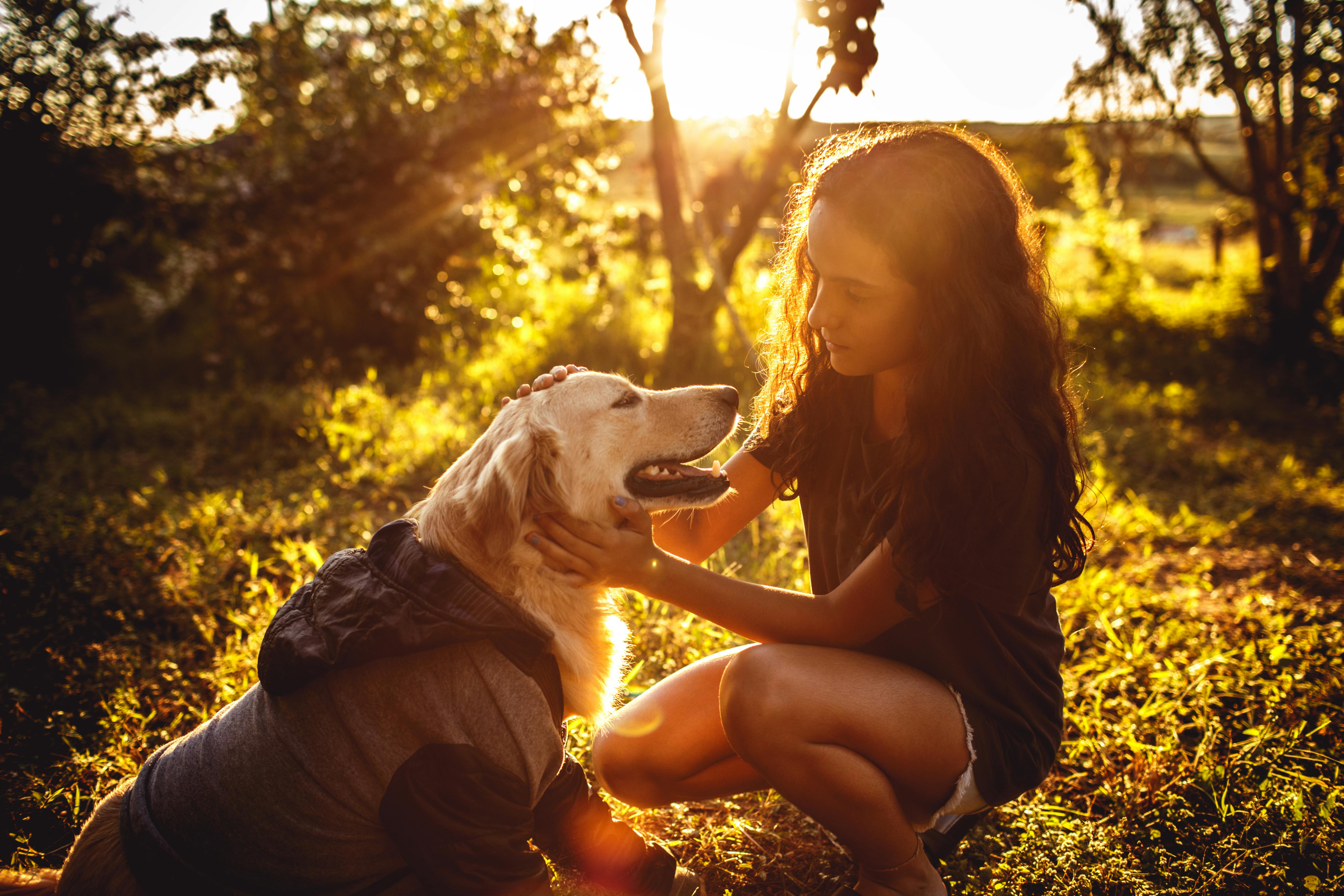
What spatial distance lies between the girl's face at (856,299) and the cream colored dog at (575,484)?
1.77ft

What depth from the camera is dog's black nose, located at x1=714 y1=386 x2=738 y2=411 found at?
2.37m

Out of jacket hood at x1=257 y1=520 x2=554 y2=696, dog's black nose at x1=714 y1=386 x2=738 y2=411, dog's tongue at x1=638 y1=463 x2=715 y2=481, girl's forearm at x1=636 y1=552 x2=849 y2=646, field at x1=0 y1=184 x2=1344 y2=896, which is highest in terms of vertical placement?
dog's black nose at x1=714 y1=386 x2=738 y2=411

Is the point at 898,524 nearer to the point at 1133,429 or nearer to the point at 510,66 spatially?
the point at 1133,429

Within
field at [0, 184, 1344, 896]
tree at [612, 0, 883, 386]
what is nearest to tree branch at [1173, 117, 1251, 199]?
field at [0, 184, 1344, 896]

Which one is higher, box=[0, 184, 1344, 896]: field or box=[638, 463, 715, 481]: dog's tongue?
box=[638, 463, 715, 481]: dog's tongue

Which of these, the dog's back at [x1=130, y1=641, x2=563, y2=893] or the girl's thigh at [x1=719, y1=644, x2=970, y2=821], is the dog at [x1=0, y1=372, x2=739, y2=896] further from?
the girl's thigh at [x1=719, y1=644, x2=970, y2=821]

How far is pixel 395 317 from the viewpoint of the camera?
23.4 ft

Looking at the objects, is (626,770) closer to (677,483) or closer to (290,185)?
(677,483)

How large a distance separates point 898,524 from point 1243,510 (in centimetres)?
420

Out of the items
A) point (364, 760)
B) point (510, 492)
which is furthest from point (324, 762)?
point (510, 492)

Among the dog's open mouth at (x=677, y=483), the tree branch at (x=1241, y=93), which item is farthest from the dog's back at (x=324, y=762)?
the tree branch at (x=1241, y=93)

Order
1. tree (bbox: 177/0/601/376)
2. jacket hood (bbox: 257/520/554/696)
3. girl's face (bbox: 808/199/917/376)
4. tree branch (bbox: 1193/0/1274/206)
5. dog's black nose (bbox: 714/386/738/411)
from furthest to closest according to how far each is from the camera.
→ tree branch (bbox: 1193/0/1274/206)
tree (bbox: 177/0/601/376)
dog's black nose (bbox: 714/386/738/411)
girl's face (bbox: 808/199/917/376)
jacket hood (bbox: 257/520/554/696)

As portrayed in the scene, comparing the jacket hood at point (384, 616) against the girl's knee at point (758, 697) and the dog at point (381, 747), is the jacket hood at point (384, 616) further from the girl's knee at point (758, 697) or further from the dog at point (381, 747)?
the girl's knee at point (758, 697)

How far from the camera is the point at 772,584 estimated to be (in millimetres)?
3500
